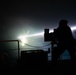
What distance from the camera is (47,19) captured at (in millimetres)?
7516

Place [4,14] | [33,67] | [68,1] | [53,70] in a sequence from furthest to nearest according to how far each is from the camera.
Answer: [4,14] < [68,1] < [33,67] < [53,70]

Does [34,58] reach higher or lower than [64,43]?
lower

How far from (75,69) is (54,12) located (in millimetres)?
3749

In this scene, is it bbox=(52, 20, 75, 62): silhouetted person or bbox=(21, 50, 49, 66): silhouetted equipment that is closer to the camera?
bbox=(52, 20, 75, 62): silhouetted person

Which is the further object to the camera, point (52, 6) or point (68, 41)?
point (52, 6)

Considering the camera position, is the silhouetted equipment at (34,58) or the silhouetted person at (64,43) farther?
the silhouetted equipment at (34,58)

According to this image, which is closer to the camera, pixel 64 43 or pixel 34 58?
pixel 64 43

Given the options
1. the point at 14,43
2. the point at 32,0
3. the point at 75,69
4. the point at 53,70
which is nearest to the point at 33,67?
the point at 53,70

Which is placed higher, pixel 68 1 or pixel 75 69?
pixel 68 1

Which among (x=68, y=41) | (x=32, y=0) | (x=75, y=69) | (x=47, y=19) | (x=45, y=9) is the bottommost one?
(x=75, y=69)

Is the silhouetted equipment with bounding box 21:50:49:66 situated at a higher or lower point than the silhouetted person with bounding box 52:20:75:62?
lower

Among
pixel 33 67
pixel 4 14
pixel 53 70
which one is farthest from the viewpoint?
pixel 4 14

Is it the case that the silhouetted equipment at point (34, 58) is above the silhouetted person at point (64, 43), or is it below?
below

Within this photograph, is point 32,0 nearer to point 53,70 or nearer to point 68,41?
point 68,41
